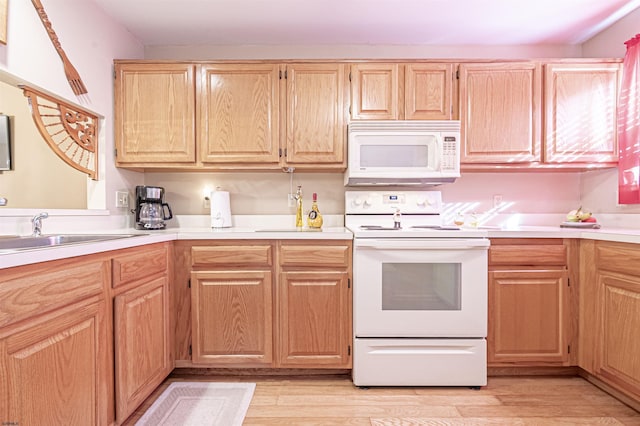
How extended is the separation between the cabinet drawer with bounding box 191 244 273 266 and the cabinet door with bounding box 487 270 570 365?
4.47ft

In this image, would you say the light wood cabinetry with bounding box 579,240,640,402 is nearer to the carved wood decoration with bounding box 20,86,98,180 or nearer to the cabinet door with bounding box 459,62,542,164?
the cabinet door with bounding box 459,62,542,164

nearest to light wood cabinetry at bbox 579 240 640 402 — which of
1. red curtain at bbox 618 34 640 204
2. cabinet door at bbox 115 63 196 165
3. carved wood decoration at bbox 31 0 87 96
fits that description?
red curtain at bbox 618 34 640 204

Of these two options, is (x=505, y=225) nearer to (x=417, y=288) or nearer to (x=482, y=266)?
(x=482, y=266)

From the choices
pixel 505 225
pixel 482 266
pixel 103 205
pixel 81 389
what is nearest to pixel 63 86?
pixel 103 205

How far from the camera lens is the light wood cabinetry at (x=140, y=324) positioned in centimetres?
144

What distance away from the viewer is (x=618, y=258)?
176cm

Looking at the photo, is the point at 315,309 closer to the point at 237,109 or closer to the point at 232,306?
the point at 232,306

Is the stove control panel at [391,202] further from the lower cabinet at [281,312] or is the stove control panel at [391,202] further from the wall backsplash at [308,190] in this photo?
the lower cabinet at [281,312]

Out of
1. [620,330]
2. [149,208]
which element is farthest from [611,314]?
[149,208]

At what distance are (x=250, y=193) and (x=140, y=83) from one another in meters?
1.04

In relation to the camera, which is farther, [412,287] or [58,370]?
[412,287]

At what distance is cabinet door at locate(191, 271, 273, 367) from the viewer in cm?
200

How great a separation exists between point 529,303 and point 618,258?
502mm

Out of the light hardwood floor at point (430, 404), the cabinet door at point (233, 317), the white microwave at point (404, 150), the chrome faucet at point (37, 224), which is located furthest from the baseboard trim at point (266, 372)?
the white microwave at point (404, 150)
